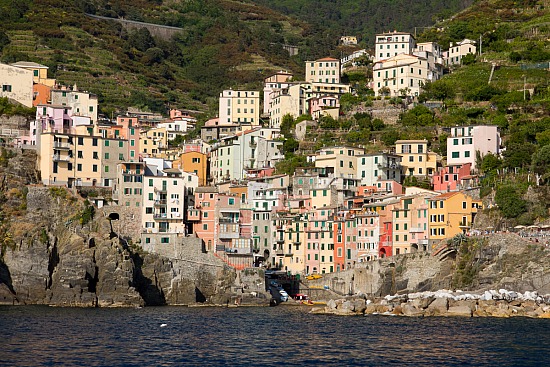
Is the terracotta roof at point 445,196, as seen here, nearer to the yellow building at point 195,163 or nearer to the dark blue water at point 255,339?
the dark blue water at point 255,339

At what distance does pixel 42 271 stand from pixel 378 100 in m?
48.9

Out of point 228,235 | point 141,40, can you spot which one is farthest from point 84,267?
point 141,40

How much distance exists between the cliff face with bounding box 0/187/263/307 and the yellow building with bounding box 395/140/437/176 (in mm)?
24591

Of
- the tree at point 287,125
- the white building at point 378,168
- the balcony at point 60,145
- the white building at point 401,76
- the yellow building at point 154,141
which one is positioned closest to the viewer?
the balcony at point 60,145

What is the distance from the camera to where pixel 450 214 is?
89.8 meters

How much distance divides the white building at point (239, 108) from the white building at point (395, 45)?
17.0 metres

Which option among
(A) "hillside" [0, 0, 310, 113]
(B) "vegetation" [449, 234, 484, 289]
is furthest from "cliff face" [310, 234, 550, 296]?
(A) "hillside" [0, 0, 310, 113]

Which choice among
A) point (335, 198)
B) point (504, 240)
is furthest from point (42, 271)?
point (504, 240)

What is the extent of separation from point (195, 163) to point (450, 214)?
33.3 meters

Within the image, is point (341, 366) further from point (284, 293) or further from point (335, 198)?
point (335, 198)

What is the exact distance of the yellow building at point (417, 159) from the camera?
Result: 104m

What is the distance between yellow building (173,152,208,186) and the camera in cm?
11200

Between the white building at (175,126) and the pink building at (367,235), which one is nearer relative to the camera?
the pink building at (367,235)

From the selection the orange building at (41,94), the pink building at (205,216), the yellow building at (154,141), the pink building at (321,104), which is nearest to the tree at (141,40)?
the yellow building at (154,141)
